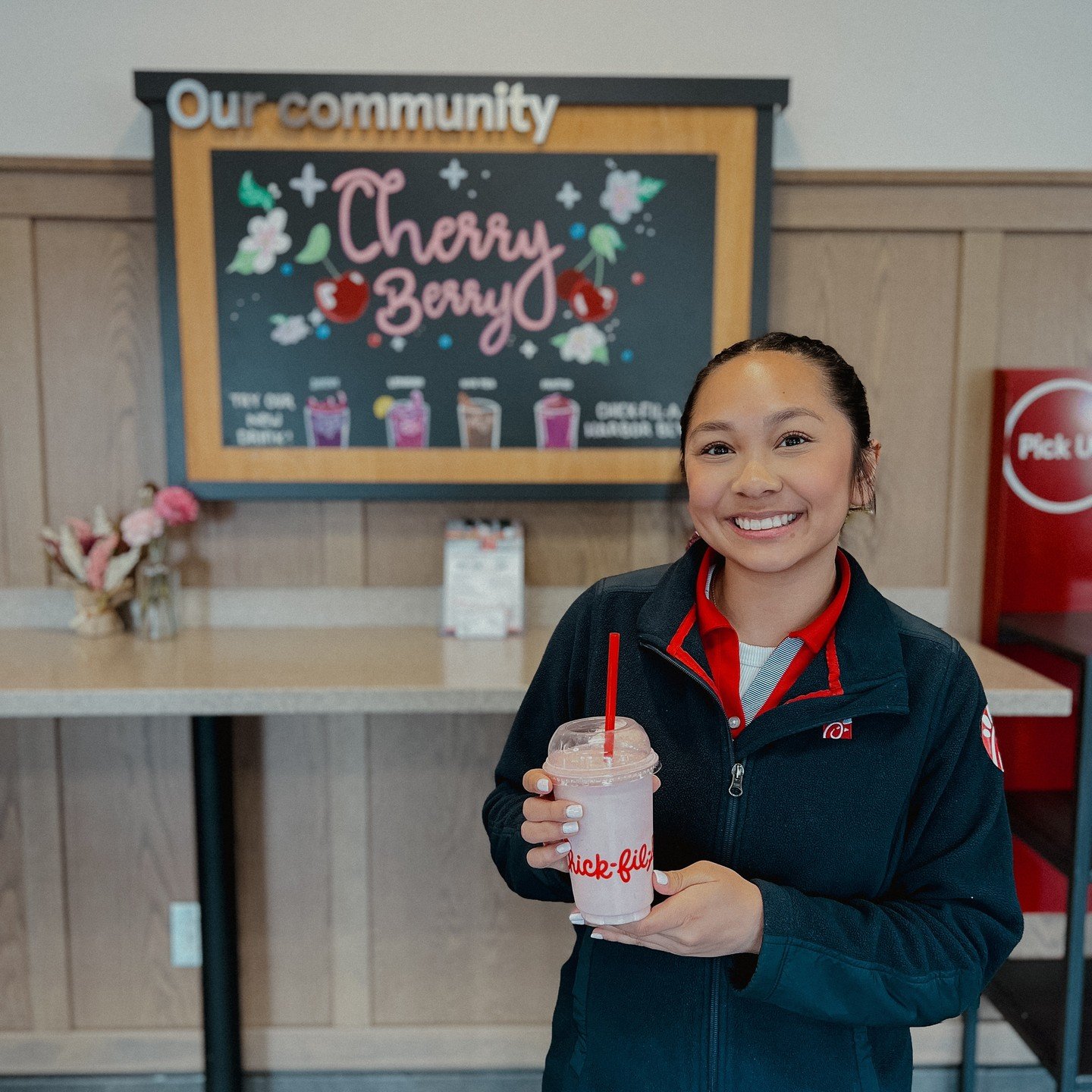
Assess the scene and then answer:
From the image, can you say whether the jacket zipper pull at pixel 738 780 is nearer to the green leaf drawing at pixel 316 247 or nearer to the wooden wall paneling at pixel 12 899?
the green leaf drawing at pixel 316 247

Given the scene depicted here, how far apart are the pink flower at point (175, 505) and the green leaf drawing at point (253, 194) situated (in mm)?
620

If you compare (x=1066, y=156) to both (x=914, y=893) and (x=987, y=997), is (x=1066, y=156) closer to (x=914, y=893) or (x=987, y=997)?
(x=914, y=893)

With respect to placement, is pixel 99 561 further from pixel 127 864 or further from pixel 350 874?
pixel 350 874

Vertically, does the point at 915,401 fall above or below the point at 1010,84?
below

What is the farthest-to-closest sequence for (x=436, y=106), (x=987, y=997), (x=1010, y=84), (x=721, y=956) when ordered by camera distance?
(x=987, y=997) < (x=1010, y=84) < (x=436, y=106) < (x=721, y=956)

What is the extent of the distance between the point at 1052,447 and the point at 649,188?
107cm

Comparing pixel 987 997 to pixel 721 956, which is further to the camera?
pixel 987 997

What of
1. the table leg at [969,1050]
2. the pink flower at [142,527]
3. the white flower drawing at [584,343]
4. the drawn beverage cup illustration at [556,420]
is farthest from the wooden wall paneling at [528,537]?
the table leg at [969,1050]

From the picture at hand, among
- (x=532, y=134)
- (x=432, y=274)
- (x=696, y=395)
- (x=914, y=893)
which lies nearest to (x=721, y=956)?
(x=914, y=893)

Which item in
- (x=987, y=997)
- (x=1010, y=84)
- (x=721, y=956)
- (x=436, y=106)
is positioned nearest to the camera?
(x=721, y=956)

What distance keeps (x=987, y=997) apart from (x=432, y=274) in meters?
2.08

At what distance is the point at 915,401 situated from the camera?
2.16 metres

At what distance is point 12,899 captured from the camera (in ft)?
7.33

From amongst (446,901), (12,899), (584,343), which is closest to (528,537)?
(584,343)
